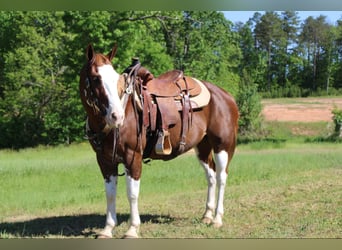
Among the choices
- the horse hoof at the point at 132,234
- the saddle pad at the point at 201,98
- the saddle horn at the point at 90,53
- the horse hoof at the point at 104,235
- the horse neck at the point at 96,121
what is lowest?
the horse hoof at the point at 104,235

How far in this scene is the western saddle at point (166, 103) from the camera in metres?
3.92

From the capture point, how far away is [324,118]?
283 inches

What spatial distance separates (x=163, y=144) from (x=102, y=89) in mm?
797

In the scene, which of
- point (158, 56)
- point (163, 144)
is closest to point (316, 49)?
point (158, 56)

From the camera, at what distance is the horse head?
3.42 meters

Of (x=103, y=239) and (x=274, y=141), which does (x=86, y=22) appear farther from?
(x=103, y=239)

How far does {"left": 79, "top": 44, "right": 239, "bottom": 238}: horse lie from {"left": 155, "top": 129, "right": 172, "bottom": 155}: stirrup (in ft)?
0.24

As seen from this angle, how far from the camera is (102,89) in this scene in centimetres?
344

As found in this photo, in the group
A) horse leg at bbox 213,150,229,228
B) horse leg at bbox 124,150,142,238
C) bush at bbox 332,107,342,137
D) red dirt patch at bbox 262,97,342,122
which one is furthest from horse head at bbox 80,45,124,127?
bush at bbox 332,107,342,137

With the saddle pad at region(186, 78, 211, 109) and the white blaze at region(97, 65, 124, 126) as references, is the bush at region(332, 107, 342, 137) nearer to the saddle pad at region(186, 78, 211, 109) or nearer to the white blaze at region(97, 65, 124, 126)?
the saddle pad at region(186, 78, 211, 109)

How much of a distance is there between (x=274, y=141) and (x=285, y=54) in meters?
1.39

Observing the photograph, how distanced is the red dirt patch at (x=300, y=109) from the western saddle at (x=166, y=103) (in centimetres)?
261

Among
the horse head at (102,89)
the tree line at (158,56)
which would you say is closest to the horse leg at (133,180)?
the horse head at (102,89)

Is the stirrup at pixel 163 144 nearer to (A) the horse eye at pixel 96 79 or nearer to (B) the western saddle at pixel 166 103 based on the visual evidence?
(B) the western saddle at pixel 166 103
